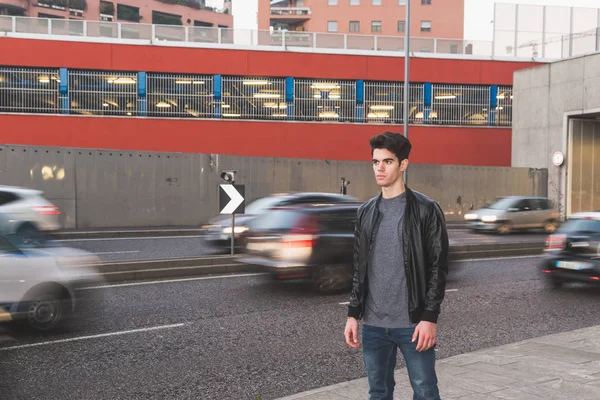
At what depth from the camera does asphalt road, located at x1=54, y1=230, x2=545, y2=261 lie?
15.8m

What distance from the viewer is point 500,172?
31.5 m

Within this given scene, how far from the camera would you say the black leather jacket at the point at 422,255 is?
10.6ft

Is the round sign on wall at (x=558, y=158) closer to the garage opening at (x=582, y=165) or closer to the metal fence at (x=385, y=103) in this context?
the garage opening at (x=582, y=165)

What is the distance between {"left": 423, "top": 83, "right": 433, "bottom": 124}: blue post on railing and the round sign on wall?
731 cm

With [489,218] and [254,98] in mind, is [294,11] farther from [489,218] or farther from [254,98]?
[489,218]

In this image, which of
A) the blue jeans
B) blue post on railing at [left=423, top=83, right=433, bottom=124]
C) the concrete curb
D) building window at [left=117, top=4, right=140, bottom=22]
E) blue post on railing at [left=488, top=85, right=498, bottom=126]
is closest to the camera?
the blue jeans

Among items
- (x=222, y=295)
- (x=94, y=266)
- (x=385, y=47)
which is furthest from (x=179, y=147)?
(x=94, y=266)

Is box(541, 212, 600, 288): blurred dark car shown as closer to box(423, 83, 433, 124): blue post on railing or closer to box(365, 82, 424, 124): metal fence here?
box(365, 82, 424, 124): metal fence

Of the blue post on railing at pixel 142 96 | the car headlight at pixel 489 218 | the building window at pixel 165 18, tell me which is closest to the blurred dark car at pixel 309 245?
the car headlight at pixel 489 218

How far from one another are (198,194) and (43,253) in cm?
1789

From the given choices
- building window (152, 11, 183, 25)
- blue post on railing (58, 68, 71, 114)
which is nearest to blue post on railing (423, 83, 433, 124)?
blue post on railing (58, 68, 71, 114)

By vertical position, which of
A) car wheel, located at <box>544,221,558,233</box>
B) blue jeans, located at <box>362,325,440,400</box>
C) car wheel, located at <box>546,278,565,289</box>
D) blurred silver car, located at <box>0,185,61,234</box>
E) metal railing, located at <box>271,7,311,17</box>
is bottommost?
car wheel, located at <box>544,221,558,233</box>

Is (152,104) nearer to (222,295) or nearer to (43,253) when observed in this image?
(222,295)

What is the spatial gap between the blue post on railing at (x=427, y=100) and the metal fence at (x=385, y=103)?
11.6 inches
